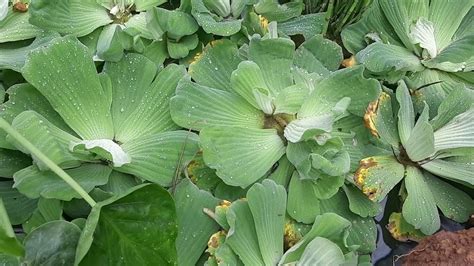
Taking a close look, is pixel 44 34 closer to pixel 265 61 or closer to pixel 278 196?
pixel 265 61

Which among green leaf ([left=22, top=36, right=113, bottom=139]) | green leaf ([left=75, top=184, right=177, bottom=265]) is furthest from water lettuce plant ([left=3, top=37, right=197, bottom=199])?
green leaf ([left=75, top=184, right=177, bottom=265])

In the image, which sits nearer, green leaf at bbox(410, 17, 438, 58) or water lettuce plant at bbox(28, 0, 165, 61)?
water lettuce plant at bbox(28, 0, 165, 61)

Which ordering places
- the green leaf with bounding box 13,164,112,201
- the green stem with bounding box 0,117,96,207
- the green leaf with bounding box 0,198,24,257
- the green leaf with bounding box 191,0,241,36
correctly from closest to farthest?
the green leaf with bounding box 0,198,24,257 < the green stem with bounding box 0,117,96,207 < the green leaf with bounding box 13,164,112,201 < the green leaf with bounding box 191,0,241,36

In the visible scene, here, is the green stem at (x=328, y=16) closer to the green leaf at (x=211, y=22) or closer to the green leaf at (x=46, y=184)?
the green leaf at (x=211, y=22)


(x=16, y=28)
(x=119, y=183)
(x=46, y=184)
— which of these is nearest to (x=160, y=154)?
(x=119, y=183)

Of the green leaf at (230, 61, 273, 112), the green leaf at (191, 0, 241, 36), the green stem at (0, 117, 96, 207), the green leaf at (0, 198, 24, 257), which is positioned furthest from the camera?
the green leaf at (191, 0, 241, 36)

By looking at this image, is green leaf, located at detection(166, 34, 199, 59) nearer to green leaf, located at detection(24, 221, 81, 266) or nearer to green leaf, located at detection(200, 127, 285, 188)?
green leaf, located at detection(200, 127, 285, 188)

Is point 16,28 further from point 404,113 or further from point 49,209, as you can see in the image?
point 404,113
